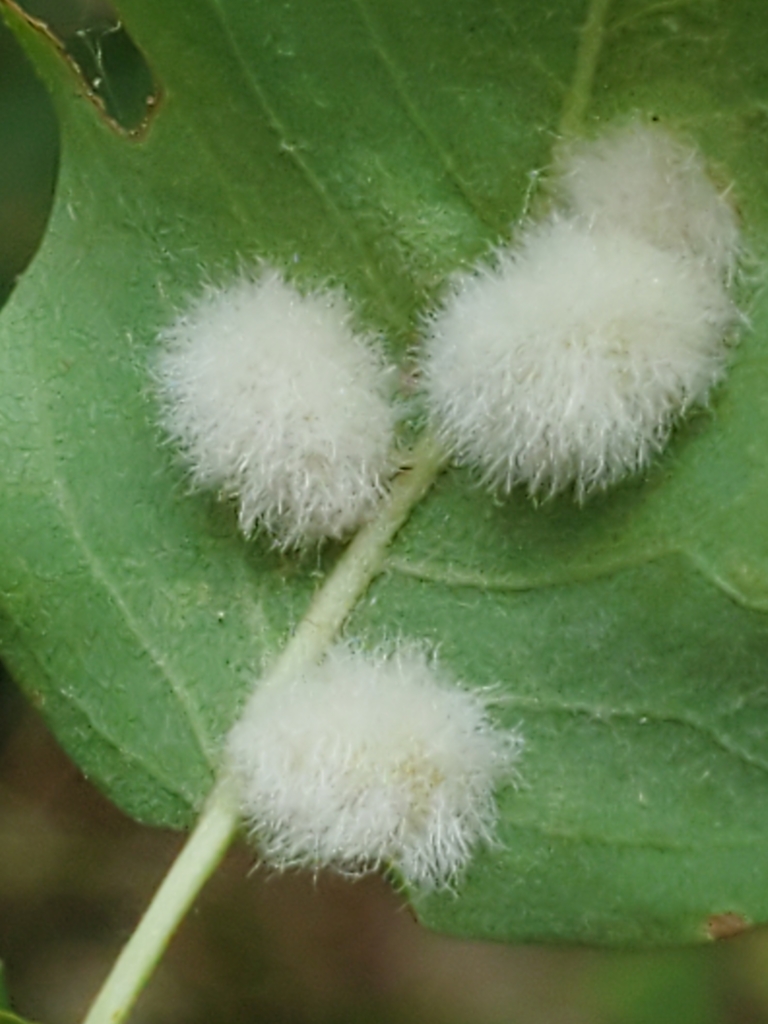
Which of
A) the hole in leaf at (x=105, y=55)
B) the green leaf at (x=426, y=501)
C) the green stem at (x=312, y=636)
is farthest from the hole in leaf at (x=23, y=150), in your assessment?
the green stem at (x=312, y=636)

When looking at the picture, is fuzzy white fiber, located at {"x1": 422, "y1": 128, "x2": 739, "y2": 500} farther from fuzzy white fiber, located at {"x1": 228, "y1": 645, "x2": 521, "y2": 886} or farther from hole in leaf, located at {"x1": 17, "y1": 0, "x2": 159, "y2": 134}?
hole in leaf, located at {"x1": 17, "y1": 0, "x2": 159, "y2": 134}

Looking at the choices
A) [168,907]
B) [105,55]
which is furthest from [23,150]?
[168,907]

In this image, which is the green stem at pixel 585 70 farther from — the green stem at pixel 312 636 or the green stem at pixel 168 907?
the green stem at pixel 168 907

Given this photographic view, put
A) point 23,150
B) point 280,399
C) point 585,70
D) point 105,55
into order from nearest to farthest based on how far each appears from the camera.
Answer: point 585,70 < point 280,399 < point 105,55 < point 23,150

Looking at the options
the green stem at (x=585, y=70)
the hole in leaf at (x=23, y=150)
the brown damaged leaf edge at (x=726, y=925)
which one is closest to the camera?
the green stem at (x=585, y=70)

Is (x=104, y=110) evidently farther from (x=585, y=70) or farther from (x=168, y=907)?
(x=168, y=907)

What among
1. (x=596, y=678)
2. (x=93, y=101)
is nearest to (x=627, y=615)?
(x=596, y=678)
